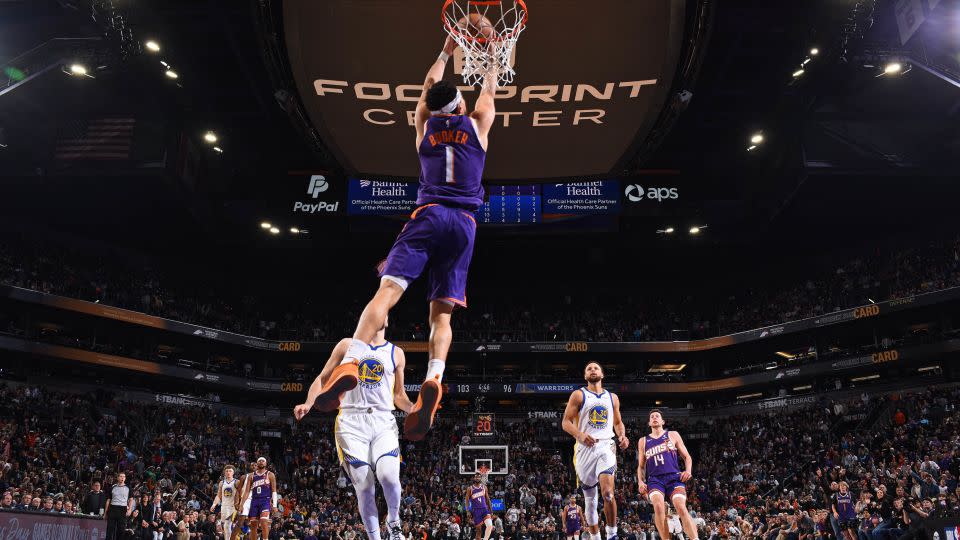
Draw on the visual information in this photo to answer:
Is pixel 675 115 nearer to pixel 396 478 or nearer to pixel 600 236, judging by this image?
pixel 396 478

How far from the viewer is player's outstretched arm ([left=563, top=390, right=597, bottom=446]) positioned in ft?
36.1

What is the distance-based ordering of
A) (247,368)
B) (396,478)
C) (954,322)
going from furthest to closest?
(247,368), (954,322), (396,478)

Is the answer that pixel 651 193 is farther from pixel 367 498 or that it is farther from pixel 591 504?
pixel 367 498

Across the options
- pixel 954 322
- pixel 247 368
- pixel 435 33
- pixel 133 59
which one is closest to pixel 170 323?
pixel 247 368

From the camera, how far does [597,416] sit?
11664 millimetres

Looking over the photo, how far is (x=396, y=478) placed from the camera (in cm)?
753

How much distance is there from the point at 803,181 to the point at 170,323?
3137 centimetres

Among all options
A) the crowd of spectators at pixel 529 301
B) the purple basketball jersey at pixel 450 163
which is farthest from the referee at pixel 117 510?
the crowd of spectators at pixel 529 301

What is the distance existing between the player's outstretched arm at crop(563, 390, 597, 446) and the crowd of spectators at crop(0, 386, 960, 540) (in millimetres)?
8761

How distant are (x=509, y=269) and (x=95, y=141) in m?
23.8

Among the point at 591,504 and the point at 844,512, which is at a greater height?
the point at 591,504

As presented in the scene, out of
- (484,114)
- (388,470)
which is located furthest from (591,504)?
(484,114)

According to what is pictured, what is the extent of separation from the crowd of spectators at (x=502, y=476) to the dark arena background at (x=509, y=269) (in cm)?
20

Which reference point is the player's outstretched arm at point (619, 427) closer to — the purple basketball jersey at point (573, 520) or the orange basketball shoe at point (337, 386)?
the orange basketball shoe at point (337, 386)
